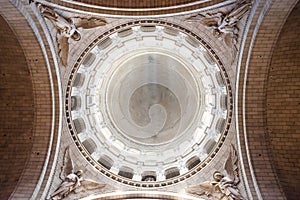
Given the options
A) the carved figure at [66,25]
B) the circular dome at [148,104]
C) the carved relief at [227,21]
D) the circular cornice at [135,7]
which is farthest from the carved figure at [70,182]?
the carved relief at [227,21]

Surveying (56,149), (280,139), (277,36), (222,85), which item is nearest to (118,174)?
(56,149)

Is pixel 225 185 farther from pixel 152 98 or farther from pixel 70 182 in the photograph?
pixel 152 98

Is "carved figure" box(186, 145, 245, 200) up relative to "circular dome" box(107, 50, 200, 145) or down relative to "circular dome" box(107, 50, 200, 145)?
down

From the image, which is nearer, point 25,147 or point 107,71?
point 25,147

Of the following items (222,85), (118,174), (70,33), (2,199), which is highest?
(70,33)

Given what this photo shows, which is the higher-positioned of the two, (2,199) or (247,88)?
(247,88)

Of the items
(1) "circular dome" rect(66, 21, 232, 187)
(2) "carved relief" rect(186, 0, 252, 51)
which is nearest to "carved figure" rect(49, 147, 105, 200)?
(1) "circular dome" rect(66, 21, 232, 187)

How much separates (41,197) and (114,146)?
200 inches

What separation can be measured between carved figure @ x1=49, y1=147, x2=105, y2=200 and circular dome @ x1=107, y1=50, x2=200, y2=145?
4581 mm

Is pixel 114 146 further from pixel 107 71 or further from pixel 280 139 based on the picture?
pixel 280 139

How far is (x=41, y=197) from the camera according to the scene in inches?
540

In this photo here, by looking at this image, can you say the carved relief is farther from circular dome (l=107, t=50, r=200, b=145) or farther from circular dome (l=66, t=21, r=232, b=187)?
circular dome (l=107, t=50, r=200, b=145)

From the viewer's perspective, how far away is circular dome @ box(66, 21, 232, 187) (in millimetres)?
15156

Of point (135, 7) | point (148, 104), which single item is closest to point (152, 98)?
point (148, 104)
